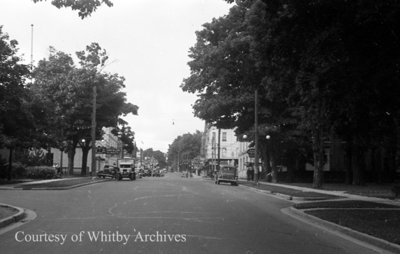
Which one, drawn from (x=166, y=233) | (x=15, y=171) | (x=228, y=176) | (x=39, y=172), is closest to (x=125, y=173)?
(x=39, y=172)

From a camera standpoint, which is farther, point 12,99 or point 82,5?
point 12,99

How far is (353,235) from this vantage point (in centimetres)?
1298

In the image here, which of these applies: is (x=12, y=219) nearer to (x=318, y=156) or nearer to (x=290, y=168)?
(x=318, y=156)

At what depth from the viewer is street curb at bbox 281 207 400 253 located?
36.5 ft

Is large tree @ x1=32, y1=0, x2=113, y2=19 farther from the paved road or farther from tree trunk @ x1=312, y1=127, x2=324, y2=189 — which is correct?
tree trunk @ x1=312, y1=127, x2=324, y2=189

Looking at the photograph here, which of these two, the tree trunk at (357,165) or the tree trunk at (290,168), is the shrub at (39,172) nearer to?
the tree trunk at (290,168)

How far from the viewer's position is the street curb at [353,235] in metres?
11.1

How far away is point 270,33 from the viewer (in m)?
17.2

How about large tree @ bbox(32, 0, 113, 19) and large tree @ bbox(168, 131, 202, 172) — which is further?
large tree @ bbox(168, 131, 202, 172)

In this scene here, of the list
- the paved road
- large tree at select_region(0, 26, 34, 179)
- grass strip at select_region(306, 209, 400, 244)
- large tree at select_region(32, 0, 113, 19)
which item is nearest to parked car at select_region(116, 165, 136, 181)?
large tree at select_region(0, 26, 34, 179)

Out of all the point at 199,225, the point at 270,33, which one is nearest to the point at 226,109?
the point at 270,33

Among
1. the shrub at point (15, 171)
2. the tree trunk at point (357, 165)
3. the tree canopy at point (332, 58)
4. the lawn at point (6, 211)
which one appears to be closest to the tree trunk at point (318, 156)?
the tree trunk at point (357, 165)

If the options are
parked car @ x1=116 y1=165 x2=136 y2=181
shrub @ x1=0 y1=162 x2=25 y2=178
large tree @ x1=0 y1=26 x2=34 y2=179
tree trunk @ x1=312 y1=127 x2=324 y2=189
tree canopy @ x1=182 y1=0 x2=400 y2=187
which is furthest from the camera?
parked car @ x1=116 y1=165 x2=136 y2=181

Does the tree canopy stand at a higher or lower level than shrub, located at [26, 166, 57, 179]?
higher
